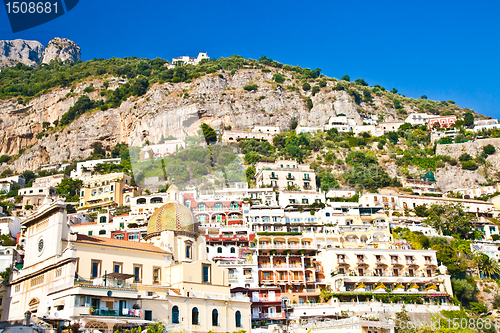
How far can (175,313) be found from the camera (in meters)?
39.8

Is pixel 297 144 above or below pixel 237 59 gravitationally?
below

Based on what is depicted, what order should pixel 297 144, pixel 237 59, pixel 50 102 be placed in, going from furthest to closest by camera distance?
pixel 237 59, pixel 50 102, pixel 297 144

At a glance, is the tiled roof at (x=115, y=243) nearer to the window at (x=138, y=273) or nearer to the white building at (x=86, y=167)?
the window at (x=138, y=273)

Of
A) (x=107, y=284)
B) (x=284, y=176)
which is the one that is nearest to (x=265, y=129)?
(x=284, y=176)

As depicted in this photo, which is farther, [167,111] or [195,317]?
[167,111]

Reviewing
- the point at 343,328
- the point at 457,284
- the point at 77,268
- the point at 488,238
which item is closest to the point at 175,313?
the point at 77,268

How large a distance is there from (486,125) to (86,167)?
94764 mm

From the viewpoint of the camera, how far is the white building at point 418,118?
13450 centimetres

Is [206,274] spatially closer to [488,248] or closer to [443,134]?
[488,248]

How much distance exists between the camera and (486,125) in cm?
12288

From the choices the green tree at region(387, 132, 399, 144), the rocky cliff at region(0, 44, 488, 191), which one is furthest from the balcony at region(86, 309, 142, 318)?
the green tree at region(387, 132, 399, 144)

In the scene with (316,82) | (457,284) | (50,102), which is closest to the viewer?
(457,284)

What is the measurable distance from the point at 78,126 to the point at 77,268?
97.1 meters

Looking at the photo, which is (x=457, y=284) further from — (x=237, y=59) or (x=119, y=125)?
(x=237, y=59)
